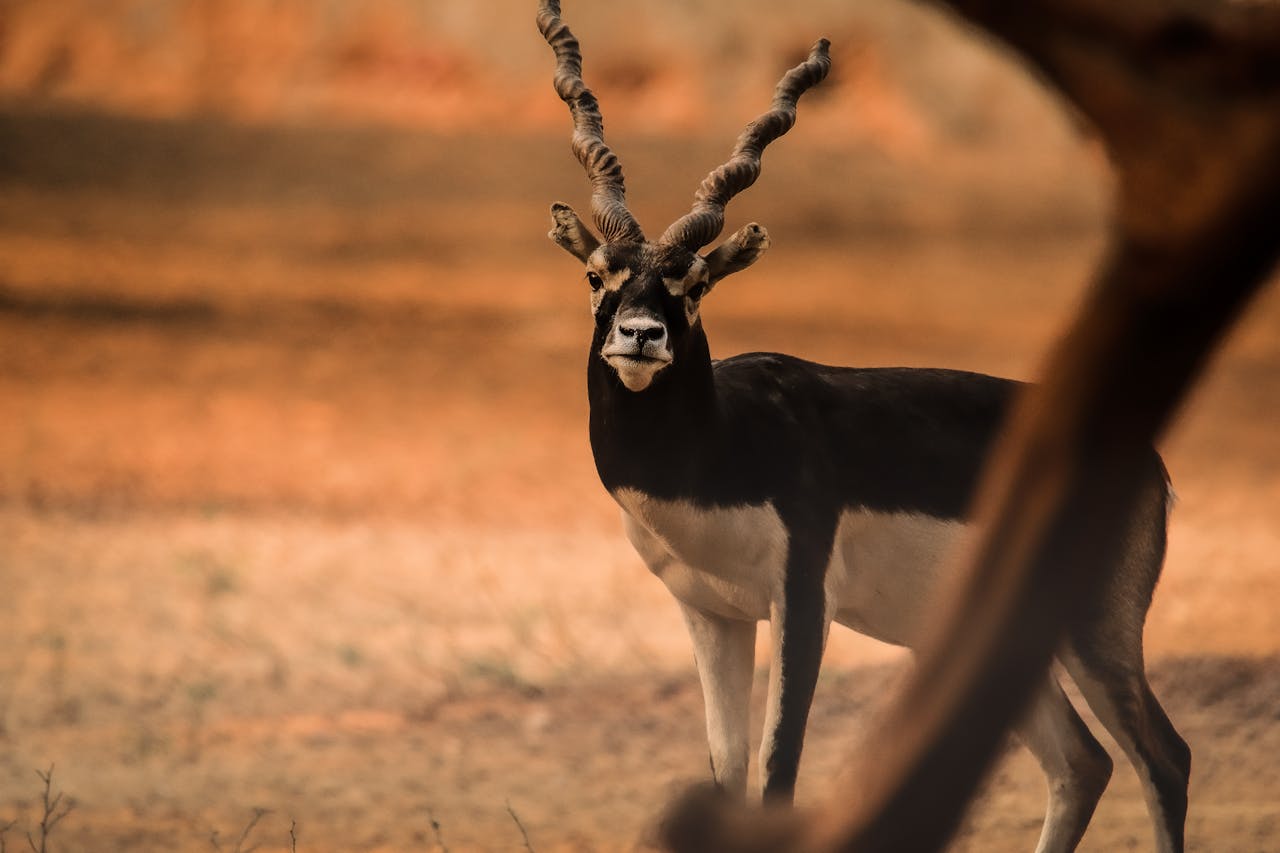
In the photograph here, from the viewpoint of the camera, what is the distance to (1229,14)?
2768 millimetres

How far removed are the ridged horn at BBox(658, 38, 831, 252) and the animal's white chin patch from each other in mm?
551

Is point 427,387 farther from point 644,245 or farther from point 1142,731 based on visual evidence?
point 1142,731

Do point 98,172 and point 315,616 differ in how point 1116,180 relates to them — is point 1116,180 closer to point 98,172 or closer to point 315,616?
point 315,616

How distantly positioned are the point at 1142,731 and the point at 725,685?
1.48 meters

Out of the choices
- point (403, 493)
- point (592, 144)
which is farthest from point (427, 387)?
point (592, 144)

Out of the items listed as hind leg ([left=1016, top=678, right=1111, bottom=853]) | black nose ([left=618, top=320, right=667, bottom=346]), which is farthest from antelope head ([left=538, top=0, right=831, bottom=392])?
hind leg ([left=1016, top=678, right=1111, bottom=853])

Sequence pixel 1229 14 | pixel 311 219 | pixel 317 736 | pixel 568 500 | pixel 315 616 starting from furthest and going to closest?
pixel 311 219, pixel 568 500, pixel 315 616, pixel 317 736, pixel 1229 14

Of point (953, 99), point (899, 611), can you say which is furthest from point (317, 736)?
point (953, 99)

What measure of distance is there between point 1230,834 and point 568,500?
9197 millimetres

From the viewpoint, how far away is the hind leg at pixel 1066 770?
6652 millimetres

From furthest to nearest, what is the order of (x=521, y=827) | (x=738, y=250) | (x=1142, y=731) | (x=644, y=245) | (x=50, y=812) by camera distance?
(x=50, y=812)
(x=521, y=827)
(x=738, y=250)
(x=1142, y=731)
(x=644, y=245)

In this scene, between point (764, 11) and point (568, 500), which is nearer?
point (568, 500)

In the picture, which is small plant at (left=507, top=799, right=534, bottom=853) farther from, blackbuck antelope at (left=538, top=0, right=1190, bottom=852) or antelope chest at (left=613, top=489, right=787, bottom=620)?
antelope chest at (left=613, top=489, right=787, bottom=620)

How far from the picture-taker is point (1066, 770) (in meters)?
6.68
